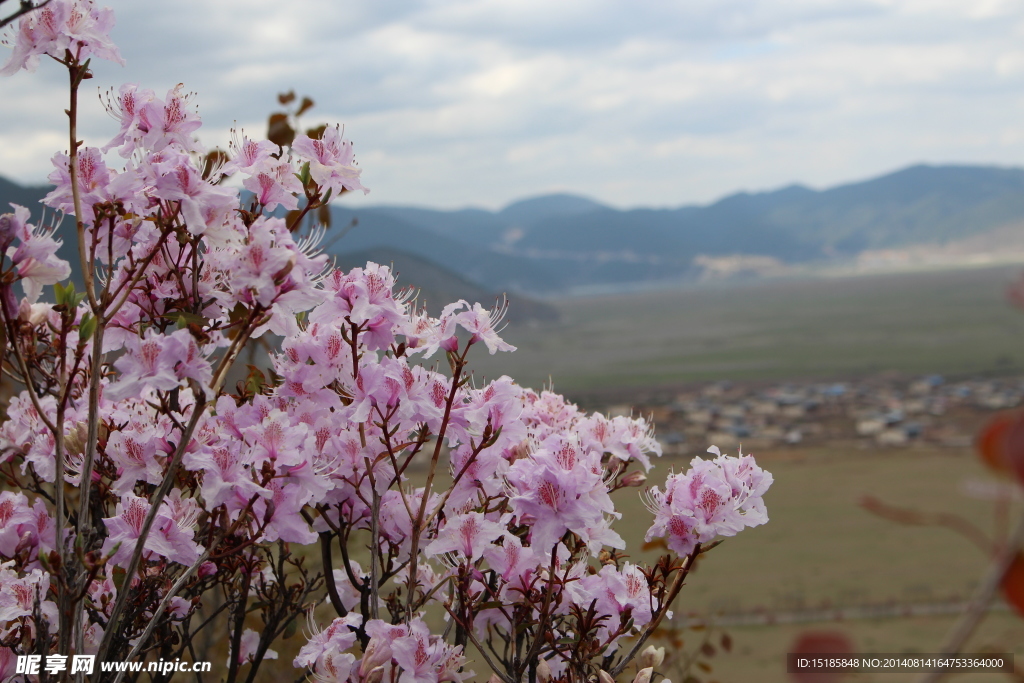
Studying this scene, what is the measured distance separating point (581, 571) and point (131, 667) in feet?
3.63

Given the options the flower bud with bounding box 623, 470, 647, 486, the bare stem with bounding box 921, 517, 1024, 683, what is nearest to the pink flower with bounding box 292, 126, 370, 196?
the flower bud with bounding box 623, 470, 647, 486

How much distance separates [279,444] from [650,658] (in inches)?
41.3

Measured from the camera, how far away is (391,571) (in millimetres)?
2303

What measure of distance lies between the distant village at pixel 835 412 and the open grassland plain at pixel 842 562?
21.1 ft

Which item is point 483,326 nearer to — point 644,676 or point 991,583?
point 644,676

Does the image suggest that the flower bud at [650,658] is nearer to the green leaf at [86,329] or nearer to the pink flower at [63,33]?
the green leaf at [86,329]

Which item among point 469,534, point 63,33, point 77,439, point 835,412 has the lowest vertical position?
point 835,412

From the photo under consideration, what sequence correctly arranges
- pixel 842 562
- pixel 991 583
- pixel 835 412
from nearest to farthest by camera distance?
pixel 991 583 < pixel 842 562 < pixel 835 412

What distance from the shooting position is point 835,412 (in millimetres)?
66625

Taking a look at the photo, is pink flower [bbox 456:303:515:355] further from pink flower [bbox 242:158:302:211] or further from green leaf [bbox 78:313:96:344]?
green leaf [bbox 78:313:96:344]

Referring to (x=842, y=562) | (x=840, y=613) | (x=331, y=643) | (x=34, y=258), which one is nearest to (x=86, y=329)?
(x=34, y=258)

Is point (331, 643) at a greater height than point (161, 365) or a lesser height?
lesser

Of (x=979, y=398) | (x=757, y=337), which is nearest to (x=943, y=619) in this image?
(x=979, y=398)

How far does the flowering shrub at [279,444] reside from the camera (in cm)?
190
